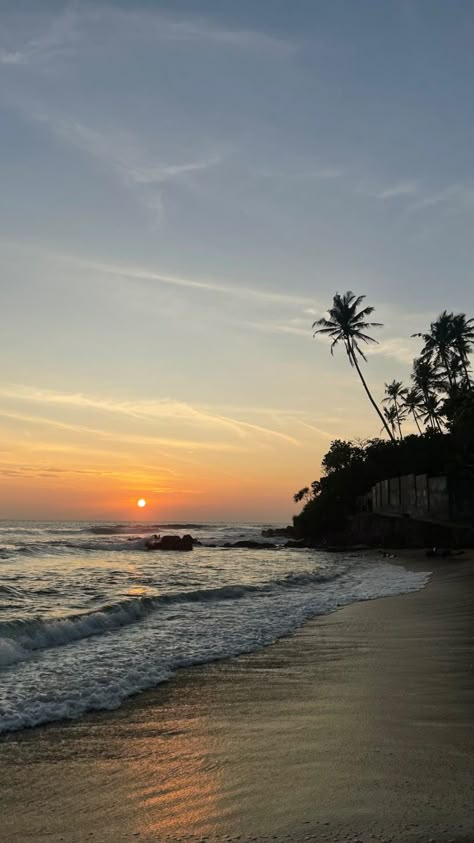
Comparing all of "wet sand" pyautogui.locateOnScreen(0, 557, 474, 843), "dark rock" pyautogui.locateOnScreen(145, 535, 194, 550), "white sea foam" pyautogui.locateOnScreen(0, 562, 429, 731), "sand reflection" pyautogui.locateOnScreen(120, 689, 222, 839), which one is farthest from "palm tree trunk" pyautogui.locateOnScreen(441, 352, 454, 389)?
"sand reflection" pyautogui.locateOnScreen(120, 689, 222, 839)

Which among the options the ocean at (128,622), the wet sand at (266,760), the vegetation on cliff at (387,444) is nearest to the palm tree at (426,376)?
the vegetation on cliff at (387,444)

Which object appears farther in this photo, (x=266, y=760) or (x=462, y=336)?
(x=462, y=336)

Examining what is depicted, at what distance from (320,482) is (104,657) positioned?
163 feet

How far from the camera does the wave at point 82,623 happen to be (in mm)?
9056

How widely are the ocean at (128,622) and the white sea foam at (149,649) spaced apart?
0.01 metres

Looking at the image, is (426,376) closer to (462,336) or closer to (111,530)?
(462,336)

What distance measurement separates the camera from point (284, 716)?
17.9 feet

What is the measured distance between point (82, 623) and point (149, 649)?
7.67 ft

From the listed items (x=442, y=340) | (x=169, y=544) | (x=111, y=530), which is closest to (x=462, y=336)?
(x=442, y=340)

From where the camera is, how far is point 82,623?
1082 centimetres

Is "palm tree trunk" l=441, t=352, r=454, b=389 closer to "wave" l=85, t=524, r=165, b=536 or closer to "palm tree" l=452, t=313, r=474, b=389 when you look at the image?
"palm tree" l=452, t=313, r=474, b=389

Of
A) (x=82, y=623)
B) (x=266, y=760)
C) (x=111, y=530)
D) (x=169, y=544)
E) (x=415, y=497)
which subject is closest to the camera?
(x=266, y=760)

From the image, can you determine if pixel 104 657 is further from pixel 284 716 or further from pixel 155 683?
pixel 284 716

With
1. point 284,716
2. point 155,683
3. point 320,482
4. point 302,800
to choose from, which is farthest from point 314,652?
point 320,482
